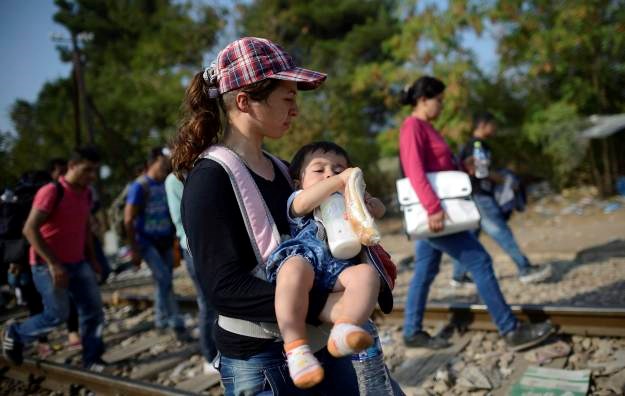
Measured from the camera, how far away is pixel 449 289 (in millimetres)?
6418

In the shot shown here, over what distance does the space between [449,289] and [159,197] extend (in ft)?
12.3

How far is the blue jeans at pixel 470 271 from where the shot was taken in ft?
13.0

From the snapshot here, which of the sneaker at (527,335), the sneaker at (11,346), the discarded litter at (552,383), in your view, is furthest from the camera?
the sneaker at (11,346)

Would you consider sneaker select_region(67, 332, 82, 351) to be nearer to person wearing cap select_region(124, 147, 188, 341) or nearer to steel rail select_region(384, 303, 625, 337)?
person wearing cap select_region(124, 147, 188, 341)

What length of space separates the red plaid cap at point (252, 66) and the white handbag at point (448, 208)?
2.40 meters

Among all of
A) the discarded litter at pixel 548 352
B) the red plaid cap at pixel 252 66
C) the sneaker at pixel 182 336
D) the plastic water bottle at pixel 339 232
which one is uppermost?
the red plaid cap at pixel 252 66

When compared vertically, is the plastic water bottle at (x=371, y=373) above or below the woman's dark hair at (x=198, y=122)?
below

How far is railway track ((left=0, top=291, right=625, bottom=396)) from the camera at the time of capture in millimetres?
4016

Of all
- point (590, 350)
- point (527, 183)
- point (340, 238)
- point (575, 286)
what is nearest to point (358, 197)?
point (340, 238)

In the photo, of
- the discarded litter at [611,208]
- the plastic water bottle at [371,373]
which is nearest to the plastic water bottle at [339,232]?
the plastic water bottle at [371,373]

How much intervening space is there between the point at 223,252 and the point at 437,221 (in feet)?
8.53

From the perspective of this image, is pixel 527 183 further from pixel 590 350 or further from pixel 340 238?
pixel 340 238

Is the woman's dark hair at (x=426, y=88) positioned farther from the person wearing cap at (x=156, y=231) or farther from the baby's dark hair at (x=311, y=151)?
the person wearing cap at (x=156, y=231)

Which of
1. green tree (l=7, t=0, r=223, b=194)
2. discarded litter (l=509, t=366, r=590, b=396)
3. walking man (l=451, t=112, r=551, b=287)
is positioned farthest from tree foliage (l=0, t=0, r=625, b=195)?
discarded litter (l=509, t=366, r=590, b=396)
